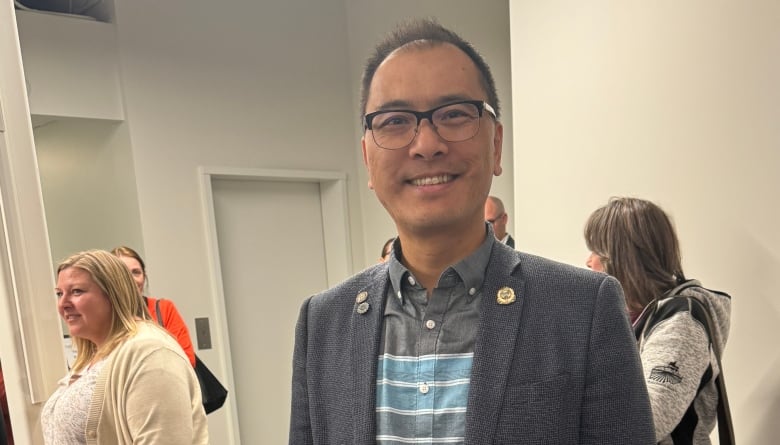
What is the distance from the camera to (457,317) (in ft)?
2.43

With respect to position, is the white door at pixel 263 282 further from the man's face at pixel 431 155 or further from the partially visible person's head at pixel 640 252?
the man's face at pixel 431 155

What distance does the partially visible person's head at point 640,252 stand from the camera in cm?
144

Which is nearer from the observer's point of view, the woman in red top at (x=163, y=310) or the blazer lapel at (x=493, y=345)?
the blazer lapel at (x=493, y=345)

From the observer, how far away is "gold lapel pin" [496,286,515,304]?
2.36 feet

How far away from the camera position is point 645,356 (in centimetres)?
129

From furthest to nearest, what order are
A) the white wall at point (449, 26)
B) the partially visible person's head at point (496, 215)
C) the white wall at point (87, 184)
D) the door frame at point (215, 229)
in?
the door frame at point (215, 229) → the white wall at point (87, 184) → the white wall at point (449, 26) → the partially visible person's head at point (496, 215)

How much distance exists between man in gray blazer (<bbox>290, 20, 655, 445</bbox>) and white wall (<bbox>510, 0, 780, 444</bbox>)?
1.33 metres

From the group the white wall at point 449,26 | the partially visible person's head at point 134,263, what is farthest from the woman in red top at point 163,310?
the white wall at point 449,26

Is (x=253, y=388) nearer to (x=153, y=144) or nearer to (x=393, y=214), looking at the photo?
(x=153, y=144)

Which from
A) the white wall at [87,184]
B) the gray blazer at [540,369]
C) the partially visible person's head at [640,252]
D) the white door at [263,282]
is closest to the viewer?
the gray blazer at [540,369]

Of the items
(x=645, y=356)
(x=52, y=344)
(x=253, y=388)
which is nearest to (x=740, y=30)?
(x=645, y=356)

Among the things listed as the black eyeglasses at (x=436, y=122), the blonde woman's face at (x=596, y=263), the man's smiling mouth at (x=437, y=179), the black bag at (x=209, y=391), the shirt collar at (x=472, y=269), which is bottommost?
the black bag at (x=209, y=391)

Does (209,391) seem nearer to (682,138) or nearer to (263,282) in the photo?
(263,282)

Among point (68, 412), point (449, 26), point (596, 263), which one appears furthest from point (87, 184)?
point (596, 263)
